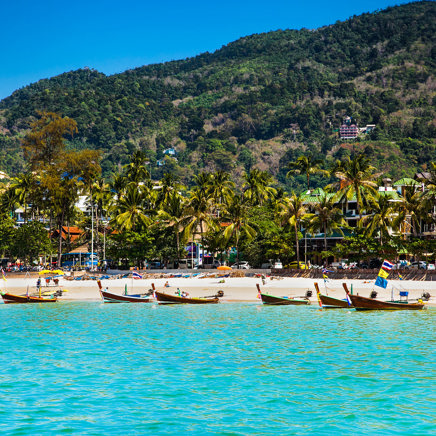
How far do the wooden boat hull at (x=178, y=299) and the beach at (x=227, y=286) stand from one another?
241 cm

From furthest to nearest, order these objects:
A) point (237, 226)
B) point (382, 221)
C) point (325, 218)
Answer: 1. point (237, 226)
2. point (325, 218)
3. point (382, 221)

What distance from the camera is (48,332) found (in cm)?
4034

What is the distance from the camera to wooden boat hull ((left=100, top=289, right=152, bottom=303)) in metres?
57.7

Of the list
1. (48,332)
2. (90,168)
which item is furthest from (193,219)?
(48,332)

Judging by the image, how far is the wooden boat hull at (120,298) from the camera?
57656 millimetres

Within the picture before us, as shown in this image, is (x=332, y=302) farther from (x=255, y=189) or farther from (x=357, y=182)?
(x=255, y=189)

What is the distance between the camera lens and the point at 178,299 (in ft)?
184

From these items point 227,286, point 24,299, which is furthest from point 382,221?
point 24,299

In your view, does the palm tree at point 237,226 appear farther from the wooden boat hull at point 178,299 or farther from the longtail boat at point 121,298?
the wooden boat hull at point 178,299

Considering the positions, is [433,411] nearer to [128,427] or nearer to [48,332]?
[128,427]

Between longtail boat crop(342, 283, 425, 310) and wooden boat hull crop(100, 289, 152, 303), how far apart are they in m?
20.5

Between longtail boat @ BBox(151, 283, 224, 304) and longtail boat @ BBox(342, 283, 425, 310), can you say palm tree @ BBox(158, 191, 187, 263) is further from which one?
longtail boat @ BBox(342, 283, 425, 310)

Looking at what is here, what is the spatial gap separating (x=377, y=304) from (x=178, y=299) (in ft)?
61.8

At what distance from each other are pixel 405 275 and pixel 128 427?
163 feet
